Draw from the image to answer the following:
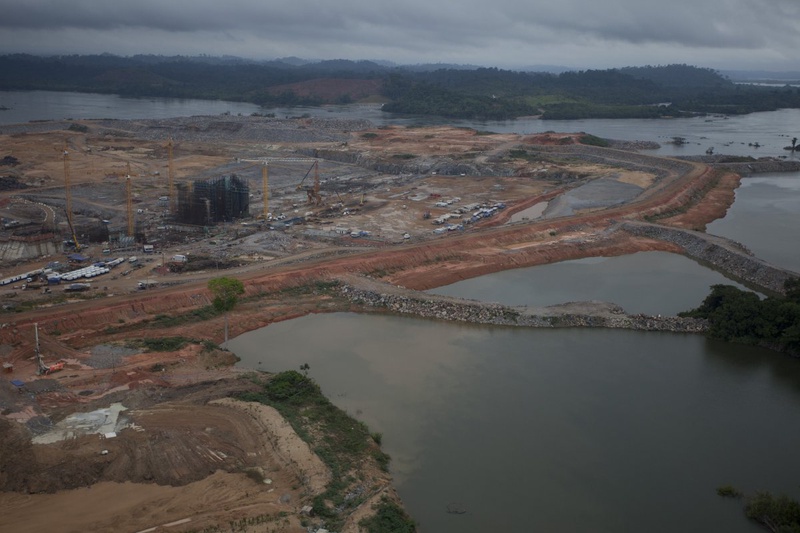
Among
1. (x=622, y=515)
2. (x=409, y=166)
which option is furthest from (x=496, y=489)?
(x=409, y=166)

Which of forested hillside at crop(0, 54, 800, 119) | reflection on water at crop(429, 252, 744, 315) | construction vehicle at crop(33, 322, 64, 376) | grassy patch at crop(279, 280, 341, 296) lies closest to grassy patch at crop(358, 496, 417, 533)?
construction vehicle at crop(33, 322, 64, 376)

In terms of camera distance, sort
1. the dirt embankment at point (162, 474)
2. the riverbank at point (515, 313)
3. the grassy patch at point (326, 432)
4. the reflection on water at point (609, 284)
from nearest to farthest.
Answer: the dirt embankment at point (162, 474)
the grassy patch at point (326, 432)
the riverbank at point (515, 313)
the reflection on water at point (609, 284)

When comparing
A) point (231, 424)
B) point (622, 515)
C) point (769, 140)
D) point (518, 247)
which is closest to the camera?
point (622, 515)

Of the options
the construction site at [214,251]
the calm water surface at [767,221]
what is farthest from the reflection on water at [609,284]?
the calm water surface at [767,221]

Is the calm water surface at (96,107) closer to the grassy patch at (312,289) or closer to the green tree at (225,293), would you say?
the grassy patch at (312,289)

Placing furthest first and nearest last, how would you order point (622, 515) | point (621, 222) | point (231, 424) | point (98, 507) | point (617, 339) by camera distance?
point (621, 222) < point (617, 339) < point (231, 424) < point (622, 515) < point (98, 507)

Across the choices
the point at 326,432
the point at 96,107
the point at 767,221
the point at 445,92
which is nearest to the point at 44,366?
the point at 326,432

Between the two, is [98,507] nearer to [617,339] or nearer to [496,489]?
[496,489]
